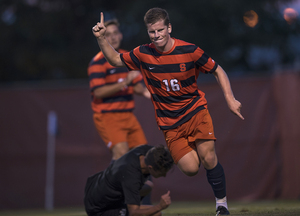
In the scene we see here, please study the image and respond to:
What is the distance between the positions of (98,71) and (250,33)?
1112 cm

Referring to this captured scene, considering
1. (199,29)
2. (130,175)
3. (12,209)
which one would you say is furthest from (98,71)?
(199,29)

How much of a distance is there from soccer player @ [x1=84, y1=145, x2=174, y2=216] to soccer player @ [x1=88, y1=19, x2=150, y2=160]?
35.7 inches

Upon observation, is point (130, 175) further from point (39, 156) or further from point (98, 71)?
point (39, 156)

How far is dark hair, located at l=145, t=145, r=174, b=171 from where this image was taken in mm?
4730

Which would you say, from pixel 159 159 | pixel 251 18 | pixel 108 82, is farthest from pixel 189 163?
pixel 251 18

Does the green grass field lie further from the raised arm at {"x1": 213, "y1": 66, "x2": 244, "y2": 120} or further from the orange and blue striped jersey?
the orange and blue striped jersey

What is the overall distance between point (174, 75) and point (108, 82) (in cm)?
191

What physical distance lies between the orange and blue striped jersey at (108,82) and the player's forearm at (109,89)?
0.08 meters

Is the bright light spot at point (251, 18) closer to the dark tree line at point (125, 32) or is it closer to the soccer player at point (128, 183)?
the dark tree line at point (125, 32)

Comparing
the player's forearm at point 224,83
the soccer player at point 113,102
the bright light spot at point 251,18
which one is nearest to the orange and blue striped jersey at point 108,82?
the soccer player at point 113,102

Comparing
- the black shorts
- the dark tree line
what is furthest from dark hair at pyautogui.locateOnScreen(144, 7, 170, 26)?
the dark tree line

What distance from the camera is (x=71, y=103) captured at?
9.98m

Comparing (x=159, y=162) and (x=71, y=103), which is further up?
(x=71, y=103)

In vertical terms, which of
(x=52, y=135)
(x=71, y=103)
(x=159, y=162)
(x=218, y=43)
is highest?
(x=218, y=43)
